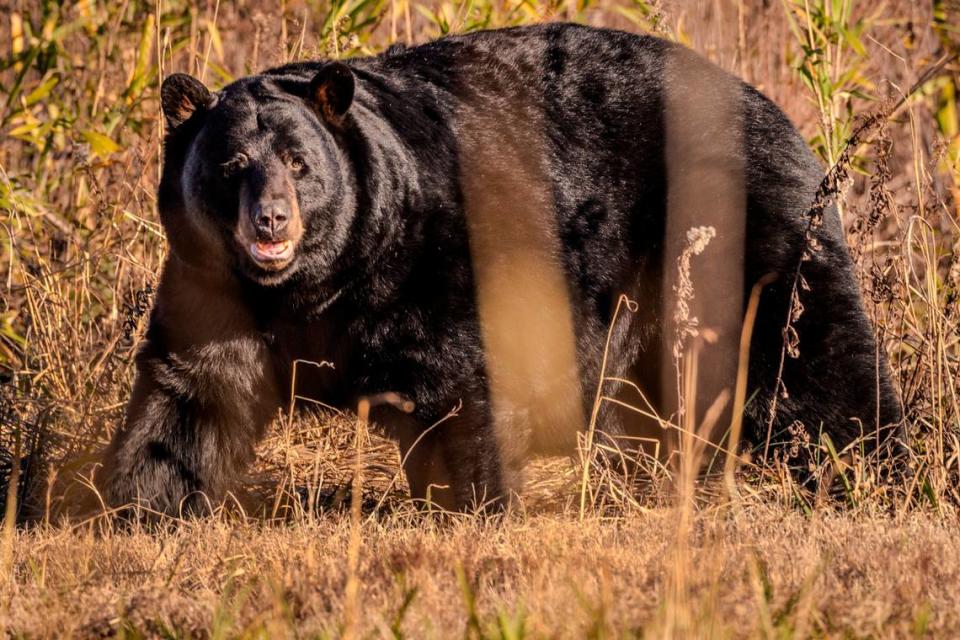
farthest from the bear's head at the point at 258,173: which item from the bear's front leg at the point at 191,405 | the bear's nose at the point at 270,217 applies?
the bear's front leg at the point at 191,405

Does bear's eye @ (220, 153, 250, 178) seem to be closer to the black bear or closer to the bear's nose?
the black bear

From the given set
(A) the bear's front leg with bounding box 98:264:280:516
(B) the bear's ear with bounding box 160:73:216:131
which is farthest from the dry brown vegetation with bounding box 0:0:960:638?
(B) the bear's ear with bounding box 160:73:216:131

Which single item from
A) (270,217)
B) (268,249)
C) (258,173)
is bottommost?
(268,249)

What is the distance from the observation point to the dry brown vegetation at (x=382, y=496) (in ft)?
10.8

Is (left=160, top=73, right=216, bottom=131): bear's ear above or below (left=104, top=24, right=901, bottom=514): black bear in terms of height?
above

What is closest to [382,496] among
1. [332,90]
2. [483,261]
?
[483,261]

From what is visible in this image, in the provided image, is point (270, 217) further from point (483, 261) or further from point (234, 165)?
point (483, 261)

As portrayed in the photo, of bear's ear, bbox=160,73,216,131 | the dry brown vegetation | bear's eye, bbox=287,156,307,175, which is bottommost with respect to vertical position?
the dry brown vegetation

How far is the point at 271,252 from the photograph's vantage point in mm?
4449

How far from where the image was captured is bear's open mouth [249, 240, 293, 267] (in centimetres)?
445

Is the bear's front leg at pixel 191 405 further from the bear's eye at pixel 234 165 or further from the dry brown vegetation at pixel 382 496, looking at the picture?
the bear's eye at pixel 234 165

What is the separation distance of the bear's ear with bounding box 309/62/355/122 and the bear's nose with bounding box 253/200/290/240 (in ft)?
1.59

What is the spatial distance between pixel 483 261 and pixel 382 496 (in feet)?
3.28

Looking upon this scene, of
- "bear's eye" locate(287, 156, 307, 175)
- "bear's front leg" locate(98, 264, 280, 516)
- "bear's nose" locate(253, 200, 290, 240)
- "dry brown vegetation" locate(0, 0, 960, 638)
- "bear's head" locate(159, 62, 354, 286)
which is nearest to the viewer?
"dry brown vegetation" locate(0, 0, 960, 638)
